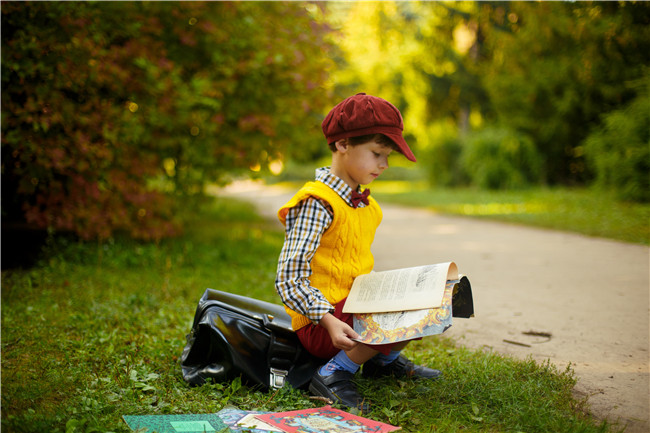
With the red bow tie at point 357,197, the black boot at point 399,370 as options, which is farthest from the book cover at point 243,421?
the red bow tie at point 357,197

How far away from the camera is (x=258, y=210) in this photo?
12039 millimetres

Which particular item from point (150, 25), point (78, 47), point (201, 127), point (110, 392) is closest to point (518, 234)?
point (201, 127)

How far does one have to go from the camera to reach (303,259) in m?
2.29

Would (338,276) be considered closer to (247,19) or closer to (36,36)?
(36,36)

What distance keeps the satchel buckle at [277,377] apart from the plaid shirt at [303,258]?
1.35 ft

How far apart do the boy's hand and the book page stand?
0.12 metres

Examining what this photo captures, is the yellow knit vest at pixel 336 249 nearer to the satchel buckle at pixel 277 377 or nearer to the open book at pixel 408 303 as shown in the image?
the open book at pixel 408 303

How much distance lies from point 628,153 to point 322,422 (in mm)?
10294

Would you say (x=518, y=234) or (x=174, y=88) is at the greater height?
(x=174, y=88)

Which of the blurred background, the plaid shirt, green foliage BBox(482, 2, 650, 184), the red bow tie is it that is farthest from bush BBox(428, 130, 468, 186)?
the plaid shirt

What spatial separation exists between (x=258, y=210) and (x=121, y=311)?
323 inches

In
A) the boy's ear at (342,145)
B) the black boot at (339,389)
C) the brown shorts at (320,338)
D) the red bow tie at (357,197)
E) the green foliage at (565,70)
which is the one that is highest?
the green foliage at (565,70)

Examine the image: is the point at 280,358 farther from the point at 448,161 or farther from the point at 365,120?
the point at 448,161

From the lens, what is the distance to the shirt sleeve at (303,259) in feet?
7.35
